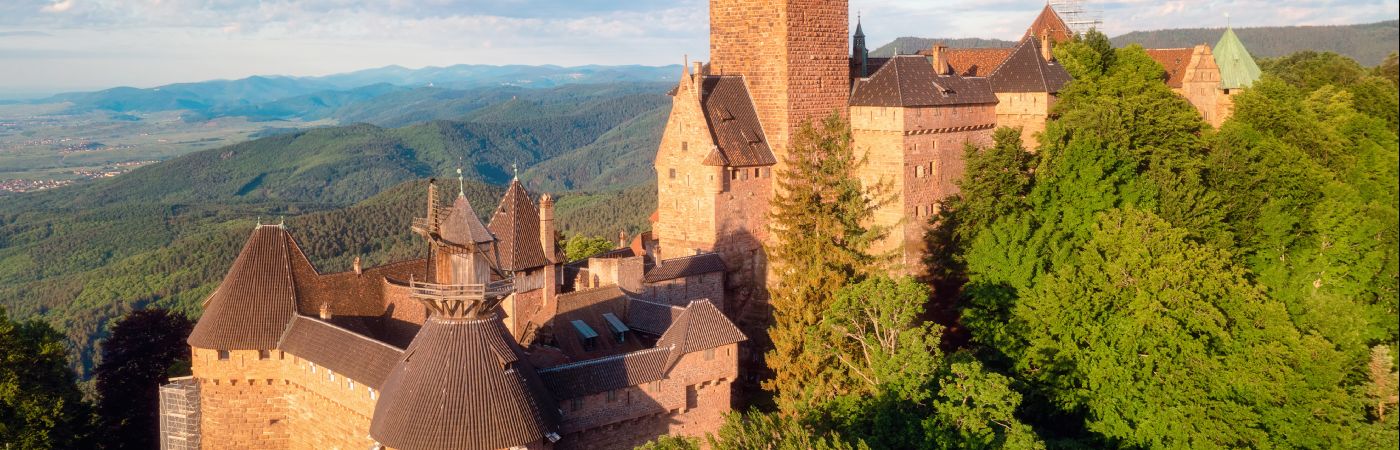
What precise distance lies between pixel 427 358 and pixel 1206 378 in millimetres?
22685

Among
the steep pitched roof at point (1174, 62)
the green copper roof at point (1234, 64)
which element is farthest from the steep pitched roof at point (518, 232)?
the green copper roof at point (1234, 64)

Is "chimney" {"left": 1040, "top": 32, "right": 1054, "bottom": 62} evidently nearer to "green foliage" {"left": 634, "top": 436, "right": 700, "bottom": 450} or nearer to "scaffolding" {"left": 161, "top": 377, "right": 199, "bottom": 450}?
"green foliage" {"left": 634, "top": 436, "right": 700, "bottom": 450}

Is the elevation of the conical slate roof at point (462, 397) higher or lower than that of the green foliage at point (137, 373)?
higher

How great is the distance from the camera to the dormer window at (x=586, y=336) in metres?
37.7

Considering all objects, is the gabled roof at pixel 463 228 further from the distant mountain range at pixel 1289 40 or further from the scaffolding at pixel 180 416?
the distant mountain range at pixel 1289 40

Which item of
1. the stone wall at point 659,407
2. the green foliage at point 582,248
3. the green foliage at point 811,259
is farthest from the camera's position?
the green foliage at point 582,248

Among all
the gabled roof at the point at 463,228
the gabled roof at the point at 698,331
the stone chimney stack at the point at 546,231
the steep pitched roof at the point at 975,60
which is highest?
the steep pitched roof at the point at 975,60

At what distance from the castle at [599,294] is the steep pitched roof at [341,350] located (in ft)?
0.26

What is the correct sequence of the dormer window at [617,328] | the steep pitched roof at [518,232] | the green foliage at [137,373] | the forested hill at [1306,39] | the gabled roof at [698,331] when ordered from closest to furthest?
the forested hill at [1306,39]
the gabled roof at [698,331]
the steep pitched roof at [518,232]
the dormer window at [617,328]
the green foliage at [137,373]

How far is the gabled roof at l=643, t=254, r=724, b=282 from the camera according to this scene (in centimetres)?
4222

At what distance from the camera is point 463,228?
3042 centimetres

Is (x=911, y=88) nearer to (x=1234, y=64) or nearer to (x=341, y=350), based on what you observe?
(x=1234, y=64)

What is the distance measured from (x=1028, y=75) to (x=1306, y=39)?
12.8 meters

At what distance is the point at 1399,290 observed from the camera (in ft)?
38.9
